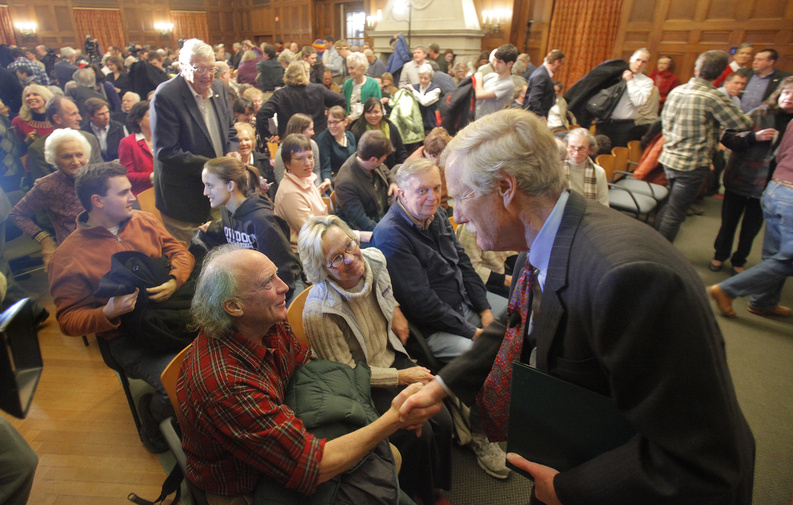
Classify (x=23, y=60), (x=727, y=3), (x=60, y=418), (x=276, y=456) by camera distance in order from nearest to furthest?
1. (x=276, y=456)
2. (x=60, y=418)
3. (x=23, y=60)
4. (x=727, y=3)

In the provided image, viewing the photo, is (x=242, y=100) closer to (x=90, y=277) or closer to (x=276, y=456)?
(x=90, y=277)

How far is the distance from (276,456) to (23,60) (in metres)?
8.45

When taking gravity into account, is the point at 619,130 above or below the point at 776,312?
above

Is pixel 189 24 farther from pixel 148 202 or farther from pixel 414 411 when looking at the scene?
pixel 414 411

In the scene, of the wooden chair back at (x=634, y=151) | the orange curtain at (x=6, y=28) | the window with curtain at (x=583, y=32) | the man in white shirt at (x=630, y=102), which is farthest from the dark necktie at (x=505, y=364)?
the orange curtain at (x=6, y=28)

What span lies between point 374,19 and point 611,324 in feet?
45.0

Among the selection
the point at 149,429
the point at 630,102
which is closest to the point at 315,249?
the point at 149,429

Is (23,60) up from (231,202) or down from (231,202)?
up

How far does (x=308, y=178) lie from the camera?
3.04 metres

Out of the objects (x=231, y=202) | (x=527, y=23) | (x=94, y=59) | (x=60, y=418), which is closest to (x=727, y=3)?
(x=527, y=23)

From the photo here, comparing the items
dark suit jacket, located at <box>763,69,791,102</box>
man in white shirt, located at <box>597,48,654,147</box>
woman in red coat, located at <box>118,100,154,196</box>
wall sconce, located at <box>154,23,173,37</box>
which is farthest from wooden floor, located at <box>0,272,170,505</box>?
wall sconce, located at <box>154,23,173,37</box>

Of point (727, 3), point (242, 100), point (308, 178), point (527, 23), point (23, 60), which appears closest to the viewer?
point (308, 178)

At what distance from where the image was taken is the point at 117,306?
1.77 meters

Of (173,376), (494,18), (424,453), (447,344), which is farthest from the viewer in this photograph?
(494,18)
